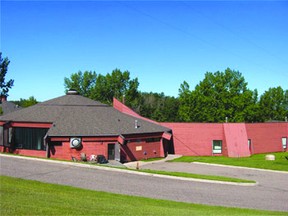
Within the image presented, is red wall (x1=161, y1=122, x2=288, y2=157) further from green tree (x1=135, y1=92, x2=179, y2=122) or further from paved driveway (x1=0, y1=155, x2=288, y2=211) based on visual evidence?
green tree (x1=135, y1=92, x2=179, y2=122)

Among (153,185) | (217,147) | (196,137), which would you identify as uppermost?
(196,137)

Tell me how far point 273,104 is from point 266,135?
46.3m

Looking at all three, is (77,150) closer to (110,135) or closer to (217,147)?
(110,135)

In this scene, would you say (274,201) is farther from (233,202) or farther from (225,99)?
(225,99)

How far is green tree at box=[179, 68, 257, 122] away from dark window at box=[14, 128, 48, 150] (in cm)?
4682

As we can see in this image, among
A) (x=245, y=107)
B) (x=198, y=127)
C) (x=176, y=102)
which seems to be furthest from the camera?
(x=176, y=102)

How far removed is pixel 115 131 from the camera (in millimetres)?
32844

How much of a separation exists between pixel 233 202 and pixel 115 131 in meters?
18.9

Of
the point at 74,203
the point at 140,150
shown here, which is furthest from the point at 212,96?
the point at 74,203

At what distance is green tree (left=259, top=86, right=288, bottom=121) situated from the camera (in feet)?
280

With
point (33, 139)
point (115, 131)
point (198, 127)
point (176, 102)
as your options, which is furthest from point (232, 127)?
point (176, 102)

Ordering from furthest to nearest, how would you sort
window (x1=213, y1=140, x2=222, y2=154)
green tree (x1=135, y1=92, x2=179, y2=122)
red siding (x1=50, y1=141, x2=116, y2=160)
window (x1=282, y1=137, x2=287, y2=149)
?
green tree (x1=135, y1=92, x2=179, y2=122), window (x1=282, y1=137, x2=287, y2=149), window (x1=213, y1=140, x2=222, y2=154), red siding (x1=50, y1=141, x2=116, y2=160)

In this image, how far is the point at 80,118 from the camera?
113ft

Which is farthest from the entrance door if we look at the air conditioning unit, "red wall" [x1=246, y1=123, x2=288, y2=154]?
"red wall" [x1=246, y1=123, x2=288, y2=154]
